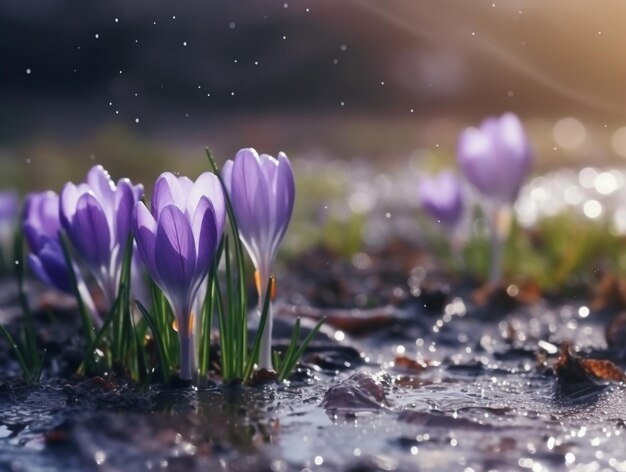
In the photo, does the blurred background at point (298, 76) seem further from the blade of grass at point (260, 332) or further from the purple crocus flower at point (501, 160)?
the blade of grass at point (260, 332)

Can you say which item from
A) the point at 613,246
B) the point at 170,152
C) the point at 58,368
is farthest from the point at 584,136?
the point at 58,368

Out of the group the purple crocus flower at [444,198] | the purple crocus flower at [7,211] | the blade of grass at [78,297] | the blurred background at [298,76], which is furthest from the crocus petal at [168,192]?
the blurred background at [298,76]

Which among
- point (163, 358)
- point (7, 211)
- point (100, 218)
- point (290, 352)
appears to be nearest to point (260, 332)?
point (290, 352)

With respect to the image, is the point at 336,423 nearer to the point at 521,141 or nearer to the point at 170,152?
the point at 521,141

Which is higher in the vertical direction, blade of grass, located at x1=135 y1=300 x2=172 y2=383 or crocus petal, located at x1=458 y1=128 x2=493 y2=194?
crocus petal, located at x1=458 y1=128 x2=493 y2=194

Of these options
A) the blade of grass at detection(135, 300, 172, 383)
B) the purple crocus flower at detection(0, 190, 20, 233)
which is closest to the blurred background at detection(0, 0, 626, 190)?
the purple crocus flower at detection(0, 190, 20, 233)

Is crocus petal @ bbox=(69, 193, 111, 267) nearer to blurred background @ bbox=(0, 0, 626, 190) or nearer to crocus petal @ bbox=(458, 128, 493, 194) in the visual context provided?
crocus petal @ bbox=(458, 128, 493, 194)
